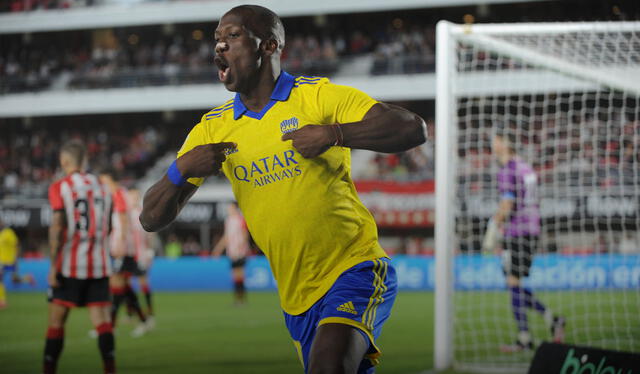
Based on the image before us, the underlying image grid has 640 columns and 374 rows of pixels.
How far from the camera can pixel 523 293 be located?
793 centimetres

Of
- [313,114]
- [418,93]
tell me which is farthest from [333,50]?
[313,114]

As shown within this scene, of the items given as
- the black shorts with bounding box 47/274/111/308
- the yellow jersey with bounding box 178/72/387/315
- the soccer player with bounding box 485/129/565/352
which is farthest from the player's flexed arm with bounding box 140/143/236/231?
the soccer player with bounding box 485/129/565/352

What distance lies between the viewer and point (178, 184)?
326 cm

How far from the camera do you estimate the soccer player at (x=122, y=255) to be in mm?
9727

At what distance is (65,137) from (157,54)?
4706 mm

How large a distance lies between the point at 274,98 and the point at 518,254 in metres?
5.20

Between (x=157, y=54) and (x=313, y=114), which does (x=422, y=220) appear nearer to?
(x=157, y=54)

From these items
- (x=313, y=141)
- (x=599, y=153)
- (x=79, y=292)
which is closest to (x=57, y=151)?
(x=599, y=153)

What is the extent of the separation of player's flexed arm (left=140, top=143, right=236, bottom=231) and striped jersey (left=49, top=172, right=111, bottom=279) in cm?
310

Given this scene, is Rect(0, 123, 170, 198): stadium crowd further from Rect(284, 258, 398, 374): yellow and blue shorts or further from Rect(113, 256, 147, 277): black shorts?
Rect(284, 258, 398, 374): yellow and blue shorts

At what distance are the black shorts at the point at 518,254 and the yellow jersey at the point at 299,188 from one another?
482 centimetres

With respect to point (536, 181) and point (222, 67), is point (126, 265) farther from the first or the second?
point (222, 67)

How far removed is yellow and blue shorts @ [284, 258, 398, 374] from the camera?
318 centimetres

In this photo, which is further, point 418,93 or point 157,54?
point 157,54
